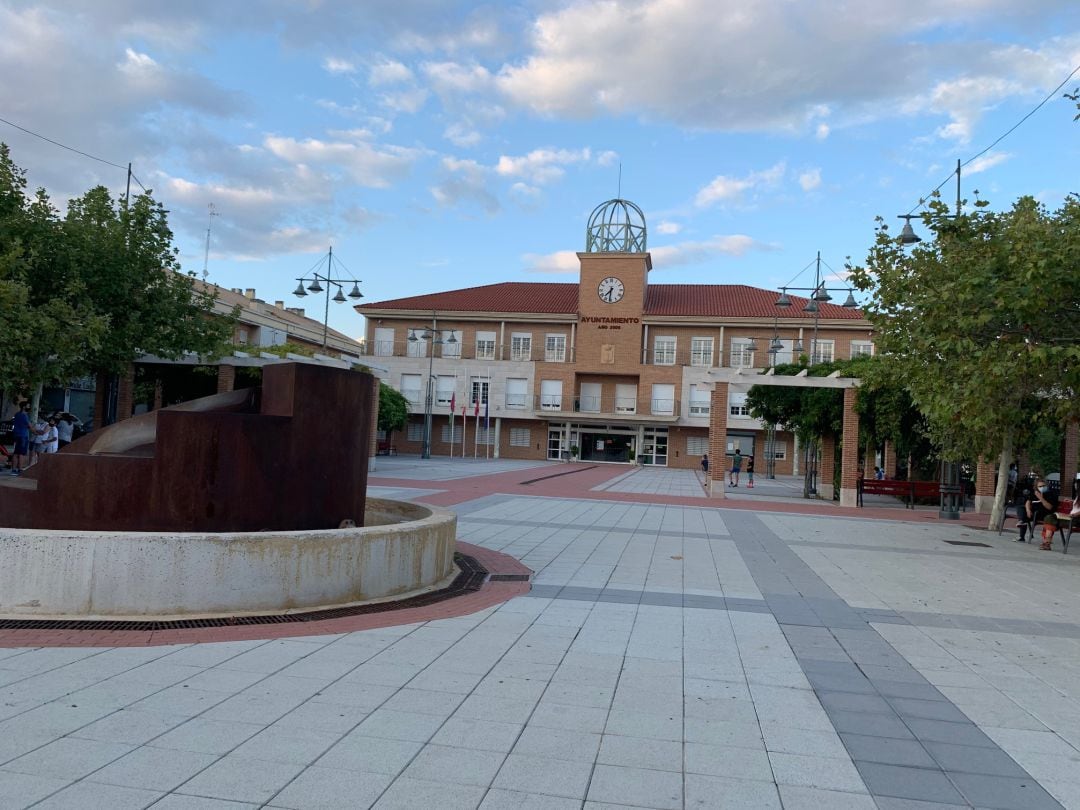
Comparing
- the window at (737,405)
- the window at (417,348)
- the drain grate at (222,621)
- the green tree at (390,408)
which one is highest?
the window at (417,348)

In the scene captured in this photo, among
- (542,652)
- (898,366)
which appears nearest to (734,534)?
(898,366)

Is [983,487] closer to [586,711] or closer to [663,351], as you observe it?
[586,711]

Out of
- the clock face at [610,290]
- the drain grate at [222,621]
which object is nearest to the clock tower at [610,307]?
the clock face at [610,290]

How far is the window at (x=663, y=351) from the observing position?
2029 inches

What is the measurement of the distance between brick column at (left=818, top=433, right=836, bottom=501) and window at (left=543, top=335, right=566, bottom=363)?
26.5 meters

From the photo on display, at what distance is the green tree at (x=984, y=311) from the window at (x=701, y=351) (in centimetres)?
3513

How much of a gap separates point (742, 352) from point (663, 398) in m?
5.63

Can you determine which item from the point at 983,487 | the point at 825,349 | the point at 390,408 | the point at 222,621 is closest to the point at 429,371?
the point at 390,408

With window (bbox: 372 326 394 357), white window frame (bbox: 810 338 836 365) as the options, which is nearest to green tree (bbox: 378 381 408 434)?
window (bbox: 372 326 394 357)

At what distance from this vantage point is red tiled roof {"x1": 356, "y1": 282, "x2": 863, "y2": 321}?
5116cm

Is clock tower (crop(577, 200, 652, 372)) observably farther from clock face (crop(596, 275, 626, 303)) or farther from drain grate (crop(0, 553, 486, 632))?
drain grate (crop(0, 553, 486, 632))

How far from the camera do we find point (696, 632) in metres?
6.30

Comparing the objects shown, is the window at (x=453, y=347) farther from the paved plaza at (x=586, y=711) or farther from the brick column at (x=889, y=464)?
the paved plaza at (x=586, y=711)

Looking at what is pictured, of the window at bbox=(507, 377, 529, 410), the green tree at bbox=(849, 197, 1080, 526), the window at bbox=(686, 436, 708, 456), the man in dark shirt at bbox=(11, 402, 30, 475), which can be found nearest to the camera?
the green tree at bbox=(849, 197, 1080, 526)
